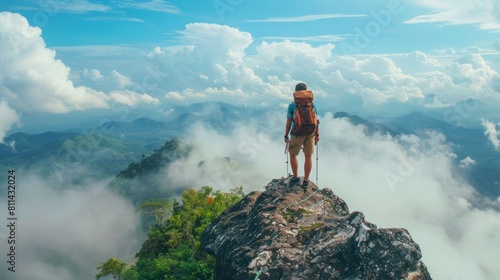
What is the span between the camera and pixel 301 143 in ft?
47.4

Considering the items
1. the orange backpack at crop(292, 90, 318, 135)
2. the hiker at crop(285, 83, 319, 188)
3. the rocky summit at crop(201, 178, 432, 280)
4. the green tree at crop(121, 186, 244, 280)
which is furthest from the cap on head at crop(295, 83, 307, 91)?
the green tree at crop(121, 186, 244, 280)

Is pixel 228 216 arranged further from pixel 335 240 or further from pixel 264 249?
pixel 335 240

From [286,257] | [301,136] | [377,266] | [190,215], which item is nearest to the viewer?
[377,266]

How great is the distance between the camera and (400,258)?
9039 mm

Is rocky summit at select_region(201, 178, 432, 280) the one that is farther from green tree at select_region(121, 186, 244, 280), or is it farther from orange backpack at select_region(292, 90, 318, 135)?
orange backpack at select_region(292, 90, 318, 135)

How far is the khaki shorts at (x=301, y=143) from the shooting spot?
47.2 ft

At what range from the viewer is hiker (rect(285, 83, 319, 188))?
44.2ft

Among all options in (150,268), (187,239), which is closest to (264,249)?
(150,268)

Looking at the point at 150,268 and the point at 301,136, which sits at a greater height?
the point at 301,136

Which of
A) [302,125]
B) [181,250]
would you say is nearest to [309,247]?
[302,125]

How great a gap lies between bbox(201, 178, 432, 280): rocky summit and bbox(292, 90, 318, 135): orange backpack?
2.75 m

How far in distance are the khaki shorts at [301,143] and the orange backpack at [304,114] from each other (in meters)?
0.36

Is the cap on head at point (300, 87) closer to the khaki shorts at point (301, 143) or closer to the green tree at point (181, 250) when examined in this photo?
the khaki shorts at point (301, 143)

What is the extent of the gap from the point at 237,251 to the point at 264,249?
1.00 metres
